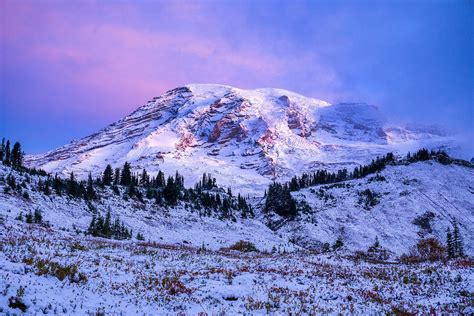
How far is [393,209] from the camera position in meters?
97.4

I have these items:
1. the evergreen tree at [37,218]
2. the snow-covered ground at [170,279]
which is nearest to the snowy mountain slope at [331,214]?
the snow-covered ground at [170,279]

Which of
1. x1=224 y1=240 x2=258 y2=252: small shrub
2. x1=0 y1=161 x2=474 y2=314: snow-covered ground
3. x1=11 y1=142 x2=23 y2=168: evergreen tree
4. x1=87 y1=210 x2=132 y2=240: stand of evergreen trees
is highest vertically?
x1=11 y1=142 x2=23 y2=168: evergreen tree

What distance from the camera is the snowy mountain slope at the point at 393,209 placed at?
82.6m

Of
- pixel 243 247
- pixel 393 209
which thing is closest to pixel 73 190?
pixel 243 247

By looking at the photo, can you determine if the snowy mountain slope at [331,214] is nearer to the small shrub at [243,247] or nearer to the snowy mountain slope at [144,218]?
the snowy mountain slope at [144,218]

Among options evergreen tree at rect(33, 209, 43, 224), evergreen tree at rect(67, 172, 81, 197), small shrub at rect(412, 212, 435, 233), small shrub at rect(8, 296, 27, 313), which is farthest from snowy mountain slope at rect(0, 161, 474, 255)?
small shrub at rect(8, 296, 27, 313)

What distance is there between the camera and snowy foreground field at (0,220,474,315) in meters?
14.3

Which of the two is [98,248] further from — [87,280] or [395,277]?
[395,277]

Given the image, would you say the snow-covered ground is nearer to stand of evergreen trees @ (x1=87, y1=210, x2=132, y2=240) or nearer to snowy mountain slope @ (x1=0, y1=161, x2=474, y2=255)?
snowy mountain slope @ (x1=0, y1=161, x2=474, y2=255)

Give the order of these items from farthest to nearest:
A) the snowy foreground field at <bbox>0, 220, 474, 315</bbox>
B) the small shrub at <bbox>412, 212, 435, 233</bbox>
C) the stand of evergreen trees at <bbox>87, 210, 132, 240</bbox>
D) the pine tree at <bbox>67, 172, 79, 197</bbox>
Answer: the small shrub at <bbox>412, 212, 435, 233</bbox> < the pine tree at <bbox>67, 172, 79, 197</bbox> < the stand of evergreen trees at <bbox>87, 210, 132, 240</bbox> < the snowy foreground field at <bbox>0, 220, 474, 315</bbox>

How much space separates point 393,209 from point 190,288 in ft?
294

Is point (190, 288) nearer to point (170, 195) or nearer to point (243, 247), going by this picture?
point (243, 247)

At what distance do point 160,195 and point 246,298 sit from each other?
201 ft

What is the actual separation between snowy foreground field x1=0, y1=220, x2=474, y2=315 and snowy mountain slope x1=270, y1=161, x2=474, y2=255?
184ft
